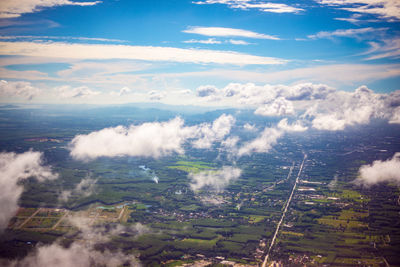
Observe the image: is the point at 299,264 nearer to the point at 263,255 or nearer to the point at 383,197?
the point at 263,255

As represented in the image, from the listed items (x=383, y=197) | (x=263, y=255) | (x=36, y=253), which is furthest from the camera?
(x=383, y=197)

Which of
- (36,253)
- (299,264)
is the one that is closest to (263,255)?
(299,264)

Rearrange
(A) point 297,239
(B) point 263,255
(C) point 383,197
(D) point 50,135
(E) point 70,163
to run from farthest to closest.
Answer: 1. (D) point 50,135
2. (E) point 70,163
3. (C) point 383,197
4. (A) point 297,239
5. (B) point 263,255

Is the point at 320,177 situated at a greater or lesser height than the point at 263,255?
lesser

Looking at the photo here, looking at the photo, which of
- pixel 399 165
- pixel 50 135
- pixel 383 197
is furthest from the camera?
pixel 50 135

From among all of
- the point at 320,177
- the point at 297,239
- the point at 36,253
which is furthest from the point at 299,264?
the point at 320,177

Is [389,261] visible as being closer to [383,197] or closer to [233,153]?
[383,197]

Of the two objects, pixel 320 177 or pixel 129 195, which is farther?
pixel 320 177

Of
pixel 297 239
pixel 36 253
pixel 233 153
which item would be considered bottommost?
pixel 233 153

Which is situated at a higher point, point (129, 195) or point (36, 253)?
point (36, 253)
